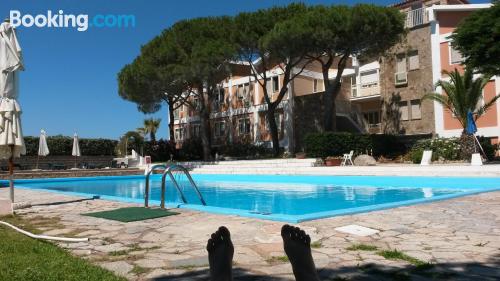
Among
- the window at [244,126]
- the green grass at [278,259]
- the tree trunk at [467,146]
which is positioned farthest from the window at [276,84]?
the green grass at [278,259]

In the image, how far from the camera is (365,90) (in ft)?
102

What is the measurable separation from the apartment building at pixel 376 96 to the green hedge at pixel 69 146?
30.8 feet

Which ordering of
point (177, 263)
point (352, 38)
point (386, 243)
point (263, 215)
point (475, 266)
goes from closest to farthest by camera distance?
point (475, 266) < point (177, 263) < point (386, 243) < point (263, 215) < point (352, 38)

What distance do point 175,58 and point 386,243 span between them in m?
24.7

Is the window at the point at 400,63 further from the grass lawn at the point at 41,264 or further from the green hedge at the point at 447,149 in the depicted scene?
the grass lawn at the point at 41,264

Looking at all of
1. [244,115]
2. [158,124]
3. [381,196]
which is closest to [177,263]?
[381,196]

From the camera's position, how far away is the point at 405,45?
28172mm

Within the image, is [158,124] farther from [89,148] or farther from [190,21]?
[190,21]

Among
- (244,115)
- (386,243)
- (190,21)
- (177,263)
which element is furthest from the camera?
(244,115)

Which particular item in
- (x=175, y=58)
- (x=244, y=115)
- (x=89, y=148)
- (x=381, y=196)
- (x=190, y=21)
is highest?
(x=190, y=21)

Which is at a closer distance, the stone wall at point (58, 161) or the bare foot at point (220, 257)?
the bare foot at point (220, 257)

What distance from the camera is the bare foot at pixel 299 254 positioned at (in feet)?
10.4

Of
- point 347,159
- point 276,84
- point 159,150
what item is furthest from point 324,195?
point 159,150

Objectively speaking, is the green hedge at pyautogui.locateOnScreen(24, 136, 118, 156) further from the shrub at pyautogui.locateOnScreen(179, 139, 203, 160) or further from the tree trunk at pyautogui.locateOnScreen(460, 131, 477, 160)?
the tree trunk at pyautogui.locateOnScreen(460, 131, 477, 160)
